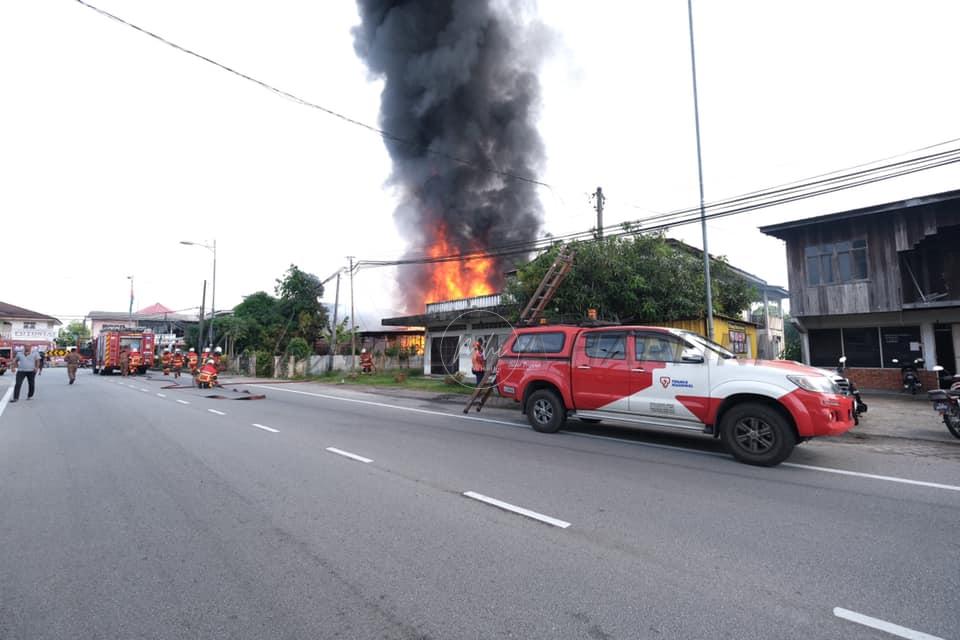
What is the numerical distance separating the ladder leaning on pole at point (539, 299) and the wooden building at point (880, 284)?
29.4 feet

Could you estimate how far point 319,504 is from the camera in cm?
466

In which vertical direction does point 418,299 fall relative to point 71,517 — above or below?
above

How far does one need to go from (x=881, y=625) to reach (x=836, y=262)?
17.6 m

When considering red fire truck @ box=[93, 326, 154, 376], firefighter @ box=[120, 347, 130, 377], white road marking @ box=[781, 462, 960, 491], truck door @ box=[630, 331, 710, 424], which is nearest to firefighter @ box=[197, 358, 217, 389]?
firefighter @ box=[120, 347, 130, 377]

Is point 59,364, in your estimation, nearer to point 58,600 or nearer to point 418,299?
point 418,299

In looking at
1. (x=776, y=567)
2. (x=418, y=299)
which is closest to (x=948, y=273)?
(x=776, y=567)

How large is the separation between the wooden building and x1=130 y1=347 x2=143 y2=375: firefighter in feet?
119

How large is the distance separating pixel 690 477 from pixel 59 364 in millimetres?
81114

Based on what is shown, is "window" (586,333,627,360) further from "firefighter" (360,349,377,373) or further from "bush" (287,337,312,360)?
"bush" (287,337,312,360)

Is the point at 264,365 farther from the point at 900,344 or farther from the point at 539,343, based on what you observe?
the point at 900,344

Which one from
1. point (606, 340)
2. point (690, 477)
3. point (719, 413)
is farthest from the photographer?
point (606, 340)

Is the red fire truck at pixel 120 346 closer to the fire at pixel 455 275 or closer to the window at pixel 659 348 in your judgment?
the fire at pixel 455 275

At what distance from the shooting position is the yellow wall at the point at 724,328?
15.0m

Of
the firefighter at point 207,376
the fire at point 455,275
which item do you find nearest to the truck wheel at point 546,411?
the firefighter at point 207,376
